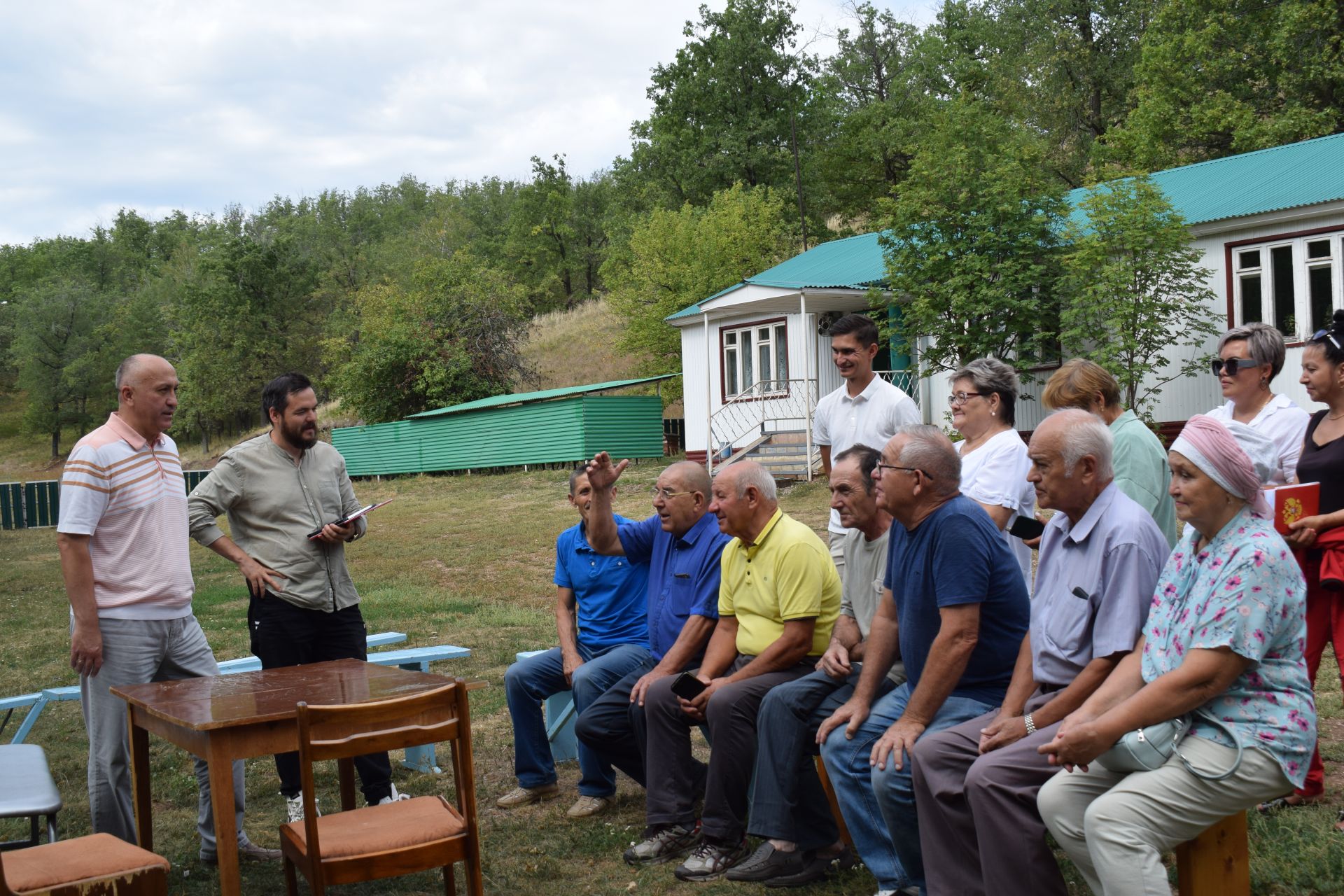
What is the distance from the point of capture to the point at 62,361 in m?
60.1

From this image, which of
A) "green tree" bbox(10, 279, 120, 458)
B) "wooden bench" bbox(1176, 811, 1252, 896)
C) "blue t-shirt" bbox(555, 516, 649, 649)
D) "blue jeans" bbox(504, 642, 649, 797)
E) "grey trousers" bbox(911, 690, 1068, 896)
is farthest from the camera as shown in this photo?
"green tree" bbox(10, 279, 120, 458)

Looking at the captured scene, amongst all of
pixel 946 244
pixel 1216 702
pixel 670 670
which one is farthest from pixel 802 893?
pixel 946 244

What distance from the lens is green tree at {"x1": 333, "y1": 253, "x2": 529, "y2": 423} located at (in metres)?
35.5

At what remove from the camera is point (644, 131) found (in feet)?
149

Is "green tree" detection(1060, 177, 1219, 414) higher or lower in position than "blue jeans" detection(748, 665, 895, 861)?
higher

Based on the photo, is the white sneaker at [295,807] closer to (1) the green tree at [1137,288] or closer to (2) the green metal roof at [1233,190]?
(1) the green tree at [1137,288]

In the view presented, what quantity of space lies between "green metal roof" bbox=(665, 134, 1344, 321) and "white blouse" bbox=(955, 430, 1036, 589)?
1395cm

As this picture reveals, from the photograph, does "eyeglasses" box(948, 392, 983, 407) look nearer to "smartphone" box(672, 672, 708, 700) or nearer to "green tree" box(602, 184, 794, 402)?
"smartphone" box(672, 672, 708, 700)

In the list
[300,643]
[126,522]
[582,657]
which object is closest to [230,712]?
[126,522]

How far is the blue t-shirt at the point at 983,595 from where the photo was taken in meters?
3.79

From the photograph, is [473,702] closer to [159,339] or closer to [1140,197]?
[1140,197]

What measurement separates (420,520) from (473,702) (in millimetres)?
14561

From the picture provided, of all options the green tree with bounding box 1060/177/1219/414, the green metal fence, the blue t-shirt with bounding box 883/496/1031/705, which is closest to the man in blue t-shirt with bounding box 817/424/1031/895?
the blue t-shirt with bounding box 883/496/1031/705

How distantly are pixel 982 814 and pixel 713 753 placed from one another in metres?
1.45
